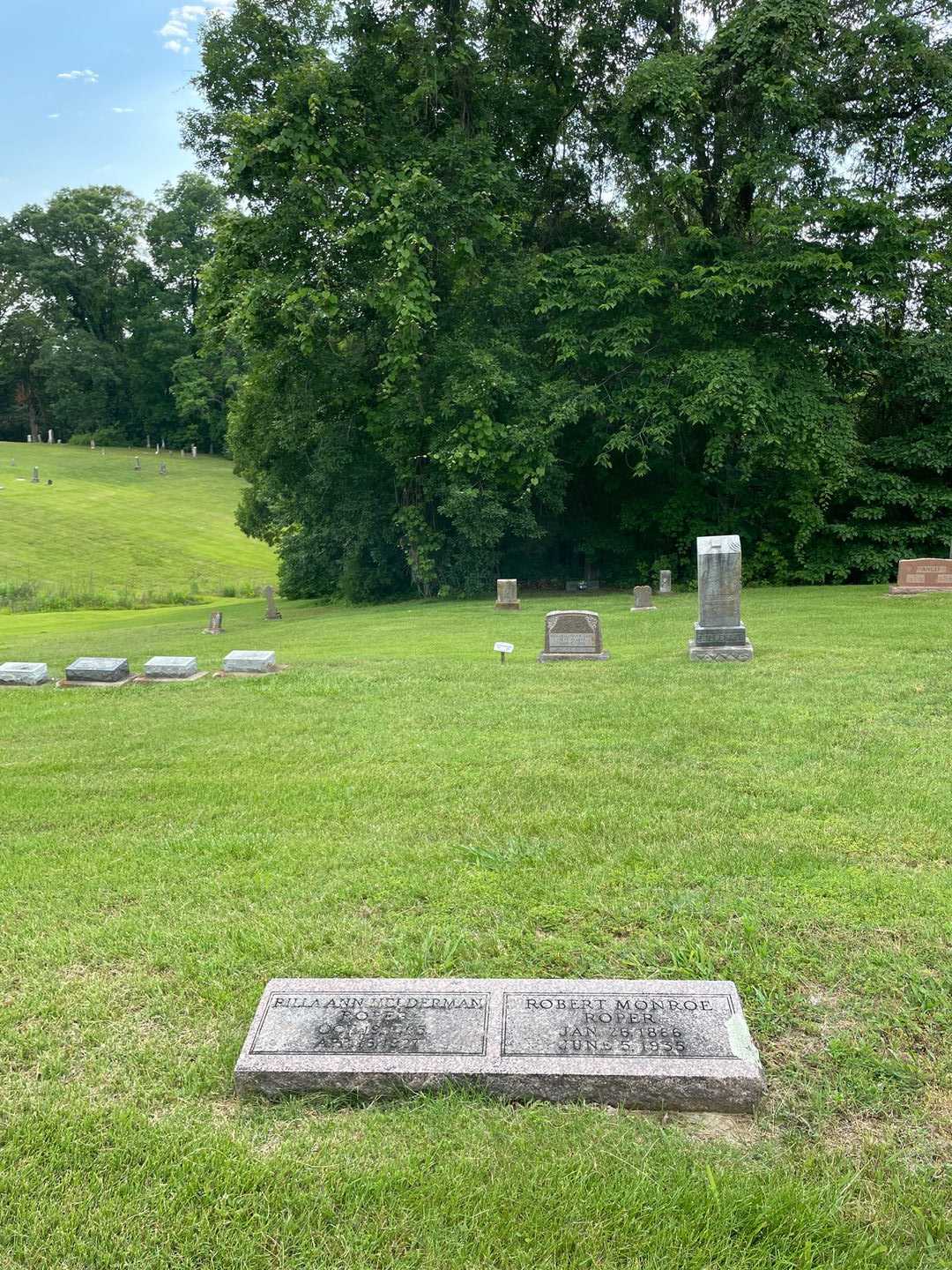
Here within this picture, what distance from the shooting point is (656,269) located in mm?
21219

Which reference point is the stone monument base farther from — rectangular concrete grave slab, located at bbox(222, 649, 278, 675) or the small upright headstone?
the small upright headstone

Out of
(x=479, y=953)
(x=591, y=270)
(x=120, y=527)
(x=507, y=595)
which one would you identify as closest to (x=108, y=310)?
(x=120, y=527)

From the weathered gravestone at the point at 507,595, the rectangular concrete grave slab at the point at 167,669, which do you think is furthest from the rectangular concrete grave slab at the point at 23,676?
the weathered gravestone at the point at 507,595

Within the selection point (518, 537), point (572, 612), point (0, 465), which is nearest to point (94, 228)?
point (0, 465)

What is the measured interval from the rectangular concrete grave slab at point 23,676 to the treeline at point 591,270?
11.0 meters

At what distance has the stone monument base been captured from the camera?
36.0 feet

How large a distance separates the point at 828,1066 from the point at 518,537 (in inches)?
899

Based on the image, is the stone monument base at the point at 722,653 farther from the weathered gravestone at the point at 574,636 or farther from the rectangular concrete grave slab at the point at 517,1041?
the rectangular concrete grave slab at the point at 517,1041

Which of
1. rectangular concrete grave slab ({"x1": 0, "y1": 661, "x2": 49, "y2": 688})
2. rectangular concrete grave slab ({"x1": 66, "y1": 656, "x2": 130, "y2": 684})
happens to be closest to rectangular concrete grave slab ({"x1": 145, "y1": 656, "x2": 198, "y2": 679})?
rectangular concrete grave slab ({"x1": 66, "y1": 656, "x2": 130, "y2": 684})

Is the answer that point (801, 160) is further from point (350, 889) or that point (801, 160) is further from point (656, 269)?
point (350, 889)

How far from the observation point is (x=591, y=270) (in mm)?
21266

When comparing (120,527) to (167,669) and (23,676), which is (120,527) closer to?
(23,676)

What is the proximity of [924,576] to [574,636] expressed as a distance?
9.27 meters

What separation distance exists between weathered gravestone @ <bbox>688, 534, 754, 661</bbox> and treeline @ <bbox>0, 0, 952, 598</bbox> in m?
9.96
